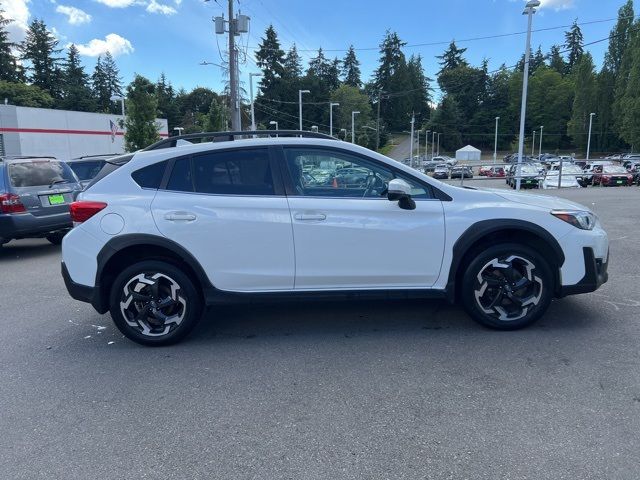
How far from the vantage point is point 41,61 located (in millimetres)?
88625

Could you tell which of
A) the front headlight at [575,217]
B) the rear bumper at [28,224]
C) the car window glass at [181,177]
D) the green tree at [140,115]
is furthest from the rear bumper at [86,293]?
the green tree at [140,115]

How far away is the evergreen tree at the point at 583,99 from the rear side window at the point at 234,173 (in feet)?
344

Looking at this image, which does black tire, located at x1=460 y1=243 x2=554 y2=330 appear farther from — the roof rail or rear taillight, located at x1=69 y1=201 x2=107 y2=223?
rear taillight, located at x1=69 y1=201 x2=107 y2=223

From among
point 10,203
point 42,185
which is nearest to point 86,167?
point 42,185

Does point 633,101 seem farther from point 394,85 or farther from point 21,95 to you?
point 21,95

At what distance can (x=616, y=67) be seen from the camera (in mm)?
89250

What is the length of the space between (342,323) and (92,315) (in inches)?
106

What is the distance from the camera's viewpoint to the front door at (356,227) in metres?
4.16

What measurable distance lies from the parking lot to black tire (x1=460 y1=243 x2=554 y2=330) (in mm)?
184

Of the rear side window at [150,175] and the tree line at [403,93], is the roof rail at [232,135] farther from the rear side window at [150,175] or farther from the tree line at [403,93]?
the tree line at [403,93]

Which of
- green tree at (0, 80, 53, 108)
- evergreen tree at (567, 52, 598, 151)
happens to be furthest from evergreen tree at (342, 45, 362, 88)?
green tree at (0, 80, 53, 108)

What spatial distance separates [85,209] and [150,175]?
0.62 meters

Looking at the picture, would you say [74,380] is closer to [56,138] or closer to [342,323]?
[342,323]

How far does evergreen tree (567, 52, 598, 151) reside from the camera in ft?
302
